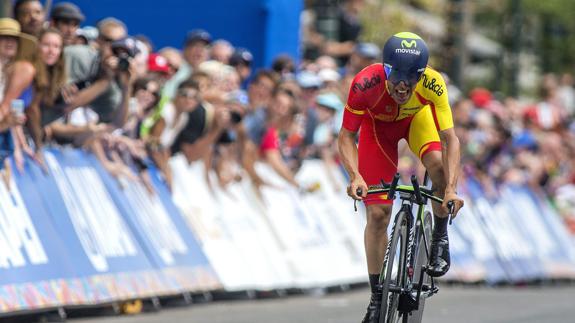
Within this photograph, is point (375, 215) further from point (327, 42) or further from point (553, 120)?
point (553, 120)

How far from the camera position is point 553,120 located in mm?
25703

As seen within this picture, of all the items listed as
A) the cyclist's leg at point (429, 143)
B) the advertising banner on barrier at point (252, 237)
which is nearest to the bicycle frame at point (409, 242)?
the cyclist's leg at point (429, 143)

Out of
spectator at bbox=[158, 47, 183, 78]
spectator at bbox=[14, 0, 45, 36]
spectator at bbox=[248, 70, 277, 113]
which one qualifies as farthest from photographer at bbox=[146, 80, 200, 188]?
spectator at bbox=[14, 0, 45, 36]

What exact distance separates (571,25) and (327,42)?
2530cm

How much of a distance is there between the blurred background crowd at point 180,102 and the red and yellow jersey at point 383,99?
3.24m

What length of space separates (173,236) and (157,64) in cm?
190

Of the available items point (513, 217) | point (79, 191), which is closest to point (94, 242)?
point (79, 191)

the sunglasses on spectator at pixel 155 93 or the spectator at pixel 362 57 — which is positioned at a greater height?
the spectator at pixel 362 57

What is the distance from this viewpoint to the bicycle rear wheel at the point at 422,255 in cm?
982

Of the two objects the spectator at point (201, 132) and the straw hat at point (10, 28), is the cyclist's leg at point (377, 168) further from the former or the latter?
the spectator at point (201, 132)

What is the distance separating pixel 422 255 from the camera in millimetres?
10016

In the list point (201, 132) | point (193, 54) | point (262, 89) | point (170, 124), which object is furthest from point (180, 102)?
point (262, 89)

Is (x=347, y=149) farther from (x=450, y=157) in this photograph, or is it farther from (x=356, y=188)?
(x=450, y=157)

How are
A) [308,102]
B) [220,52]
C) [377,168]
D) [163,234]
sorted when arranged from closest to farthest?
[377,168], [163,234], [220,52], [308,102]
